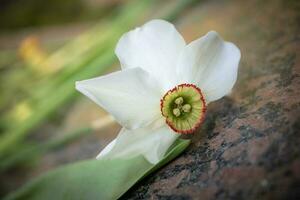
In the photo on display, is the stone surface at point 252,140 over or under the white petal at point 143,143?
under

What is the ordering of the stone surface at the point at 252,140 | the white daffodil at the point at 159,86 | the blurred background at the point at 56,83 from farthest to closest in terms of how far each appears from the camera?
1. the blurred background at the point at 56,83
2. the white daffodil at the point at 159,86
3. the stone surface at the point at 252,140

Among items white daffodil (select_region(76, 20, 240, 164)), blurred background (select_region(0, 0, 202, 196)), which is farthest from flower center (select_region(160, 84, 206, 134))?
blurred background (select_region(0, 0, 202, 196))

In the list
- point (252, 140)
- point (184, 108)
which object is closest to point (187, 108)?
point (184, 108)

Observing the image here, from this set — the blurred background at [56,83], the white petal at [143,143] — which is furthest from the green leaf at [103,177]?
the blurred background at [56,83]

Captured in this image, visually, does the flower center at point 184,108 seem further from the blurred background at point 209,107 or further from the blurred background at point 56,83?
the blurred background at point 56,83

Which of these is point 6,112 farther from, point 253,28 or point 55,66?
point 253,28

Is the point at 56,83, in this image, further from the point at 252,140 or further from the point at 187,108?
the point at 252,140

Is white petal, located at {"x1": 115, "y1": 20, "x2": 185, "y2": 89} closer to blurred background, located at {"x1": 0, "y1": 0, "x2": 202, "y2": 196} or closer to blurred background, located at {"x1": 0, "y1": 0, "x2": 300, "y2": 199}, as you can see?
blurred background, located at {"x1": 0, "y1": 0, "x2": 300, "y2": 199}
